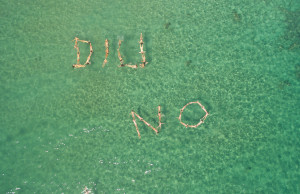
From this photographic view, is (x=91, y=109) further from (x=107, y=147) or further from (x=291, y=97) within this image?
(x=291, y=97)

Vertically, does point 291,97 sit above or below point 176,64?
below

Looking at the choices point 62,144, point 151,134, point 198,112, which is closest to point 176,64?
point 198,112

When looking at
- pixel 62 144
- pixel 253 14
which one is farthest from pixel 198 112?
pixel 62 144

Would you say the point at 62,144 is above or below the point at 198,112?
below

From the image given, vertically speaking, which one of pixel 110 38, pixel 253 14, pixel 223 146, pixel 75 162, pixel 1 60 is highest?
pixel 253 14

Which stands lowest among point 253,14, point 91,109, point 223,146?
point 223,146

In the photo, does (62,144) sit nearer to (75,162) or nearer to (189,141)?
(75,162)
